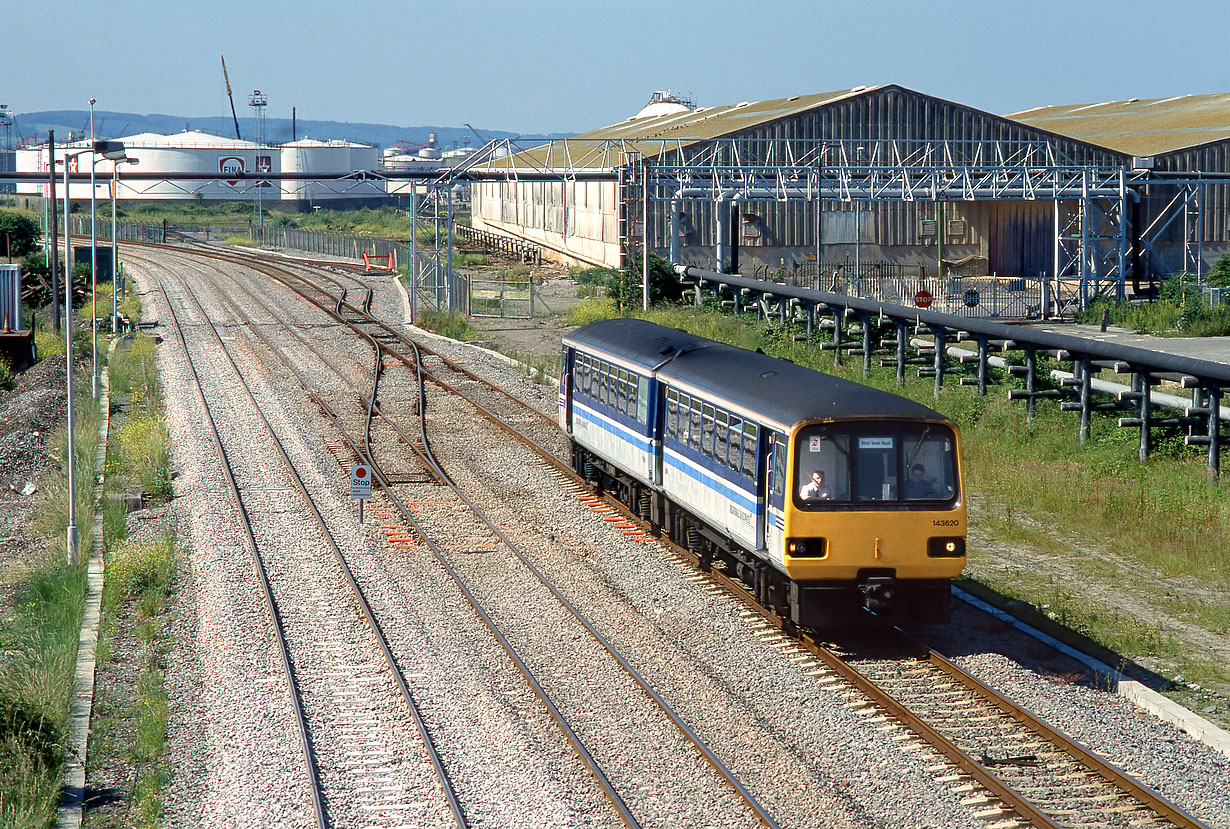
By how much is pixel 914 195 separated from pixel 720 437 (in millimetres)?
36058

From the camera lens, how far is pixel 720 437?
15469 millimetres

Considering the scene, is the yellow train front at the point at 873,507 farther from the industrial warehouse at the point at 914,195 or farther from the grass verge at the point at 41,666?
the industrial warehouse at the point at 914,195

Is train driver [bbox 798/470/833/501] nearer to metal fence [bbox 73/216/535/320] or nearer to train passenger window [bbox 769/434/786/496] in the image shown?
train passenger window [bbox 769/434/786/496]

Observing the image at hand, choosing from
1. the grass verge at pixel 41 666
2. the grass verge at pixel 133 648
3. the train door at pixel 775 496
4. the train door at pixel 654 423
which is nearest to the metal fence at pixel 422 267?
the grass verge at pixel 133 648

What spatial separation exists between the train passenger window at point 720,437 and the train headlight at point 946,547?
9.40ft

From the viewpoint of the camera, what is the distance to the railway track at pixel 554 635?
34.3 feet

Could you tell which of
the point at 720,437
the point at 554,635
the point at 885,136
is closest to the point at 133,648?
the point at 554,635

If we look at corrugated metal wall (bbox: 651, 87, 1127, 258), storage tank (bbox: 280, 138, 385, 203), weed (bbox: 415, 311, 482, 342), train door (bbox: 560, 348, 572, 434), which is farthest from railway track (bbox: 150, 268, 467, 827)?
storage tank (bbox: 280, 138, 385, 203)

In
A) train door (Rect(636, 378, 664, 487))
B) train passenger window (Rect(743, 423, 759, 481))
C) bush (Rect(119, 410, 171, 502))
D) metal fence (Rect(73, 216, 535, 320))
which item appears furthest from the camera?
metal fence (Rect(73, 216, 535, 320))

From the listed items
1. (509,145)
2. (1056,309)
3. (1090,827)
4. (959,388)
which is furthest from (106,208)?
(1090,827)

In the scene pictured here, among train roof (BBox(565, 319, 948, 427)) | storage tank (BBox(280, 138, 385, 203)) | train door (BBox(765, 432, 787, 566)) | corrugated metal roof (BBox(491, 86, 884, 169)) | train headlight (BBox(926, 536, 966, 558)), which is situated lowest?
train headlight (BBox(926, 536, 966, 558))

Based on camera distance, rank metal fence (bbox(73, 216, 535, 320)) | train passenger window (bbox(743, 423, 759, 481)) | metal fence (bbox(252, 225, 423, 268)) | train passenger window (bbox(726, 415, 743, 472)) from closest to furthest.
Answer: train passenger window (bbox(743, 423, 759, 481))
train passenger window (bbox(726, 415, 743, 472))
metal fence (bbox(73, 216, 535, 320))
metal fence (bbox(252, 225, 423, 268))

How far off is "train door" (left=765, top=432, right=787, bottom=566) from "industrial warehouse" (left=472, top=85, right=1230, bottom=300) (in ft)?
119

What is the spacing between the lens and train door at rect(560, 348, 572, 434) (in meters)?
22.3
